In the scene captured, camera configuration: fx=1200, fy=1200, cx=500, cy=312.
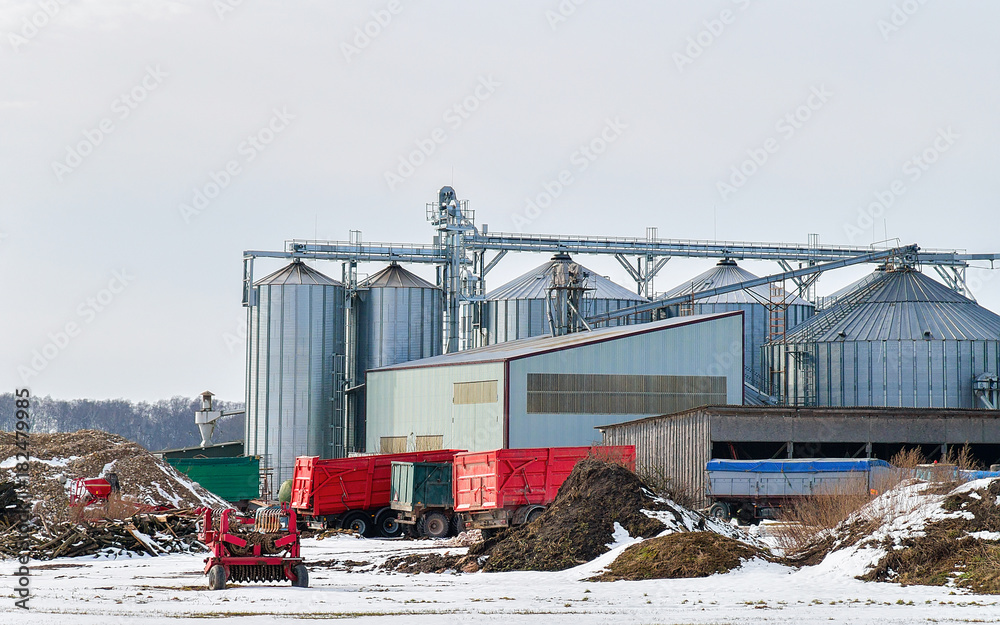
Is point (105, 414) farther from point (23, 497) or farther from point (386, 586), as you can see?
point (386, 586)

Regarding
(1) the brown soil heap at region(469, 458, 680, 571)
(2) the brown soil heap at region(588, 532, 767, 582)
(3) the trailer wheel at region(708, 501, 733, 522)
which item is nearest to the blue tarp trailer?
(3) the trailer wheel at region(708, 501, 733, 522)

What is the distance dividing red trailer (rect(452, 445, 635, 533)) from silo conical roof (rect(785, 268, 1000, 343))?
29627 millimetres

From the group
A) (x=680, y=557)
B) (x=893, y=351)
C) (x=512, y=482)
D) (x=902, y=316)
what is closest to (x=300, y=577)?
(x=680, y=557)

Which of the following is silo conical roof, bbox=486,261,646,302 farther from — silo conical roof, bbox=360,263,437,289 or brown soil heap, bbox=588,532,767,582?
brown soil heap, bbox=588,532,767,582

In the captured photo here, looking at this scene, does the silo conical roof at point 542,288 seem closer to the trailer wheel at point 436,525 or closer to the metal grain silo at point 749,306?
the metal grain silo at point 749,306

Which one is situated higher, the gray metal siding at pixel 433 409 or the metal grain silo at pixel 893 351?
the metal grain silo at pixel 893 351

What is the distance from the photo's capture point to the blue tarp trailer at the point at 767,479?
36438 mm

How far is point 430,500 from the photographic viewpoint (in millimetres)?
35281

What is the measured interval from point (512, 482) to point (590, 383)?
16.8 meters

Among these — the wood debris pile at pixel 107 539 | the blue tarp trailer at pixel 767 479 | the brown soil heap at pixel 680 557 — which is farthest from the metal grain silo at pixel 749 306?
the brown soil heap at pixel 680 557

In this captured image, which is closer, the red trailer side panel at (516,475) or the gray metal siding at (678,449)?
the red trailer side panel at (516,475)

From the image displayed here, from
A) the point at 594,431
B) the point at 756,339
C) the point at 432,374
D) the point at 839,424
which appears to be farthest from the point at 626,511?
the point at 756,339

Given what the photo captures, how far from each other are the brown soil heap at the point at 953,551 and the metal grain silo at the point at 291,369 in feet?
130

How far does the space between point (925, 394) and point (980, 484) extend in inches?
1373
